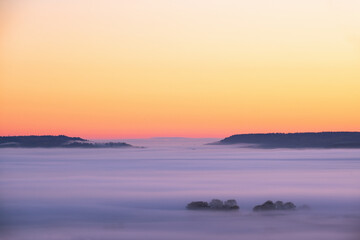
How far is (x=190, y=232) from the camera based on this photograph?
10.1 m

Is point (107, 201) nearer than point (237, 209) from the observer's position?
No

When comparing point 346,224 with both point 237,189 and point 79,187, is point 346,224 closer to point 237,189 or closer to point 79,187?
point 237,189

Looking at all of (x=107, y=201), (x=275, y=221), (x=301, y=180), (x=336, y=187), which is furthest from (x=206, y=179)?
(x=275, y=221)

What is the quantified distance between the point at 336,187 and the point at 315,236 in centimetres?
901

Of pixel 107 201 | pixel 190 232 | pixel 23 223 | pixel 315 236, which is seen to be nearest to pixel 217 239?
pixel 190 232

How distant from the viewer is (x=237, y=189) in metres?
16.9

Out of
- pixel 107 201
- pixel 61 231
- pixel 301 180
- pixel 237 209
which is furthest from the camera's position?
pixel 301 180

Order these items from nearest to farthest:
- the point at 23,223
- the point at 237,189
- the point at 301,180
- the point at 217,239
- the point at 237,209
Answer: the point at 217,239 → the point at 23,223 → the point at 237,209 → the point at 237,189 → the point at 301,180

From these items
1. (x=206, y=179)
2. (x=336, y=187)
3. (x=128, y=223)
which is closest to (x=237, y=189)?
(x=336, y=187)

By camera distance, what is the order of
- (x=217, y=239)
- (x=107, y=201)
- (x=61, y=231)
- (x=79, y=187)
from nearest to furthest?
(x=217, y=239) < (x=61, y=231) < (x=107, y=201) < (x=79, y=187)

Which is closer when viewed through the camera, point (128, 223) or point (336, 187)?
point (128, 223)

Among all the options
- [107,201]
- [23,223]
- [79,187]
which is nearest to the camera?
[23,223]

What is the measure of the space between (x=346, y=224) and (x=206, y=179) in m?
10.7

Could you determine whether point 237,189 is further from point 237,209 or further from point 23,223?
point 23,223
